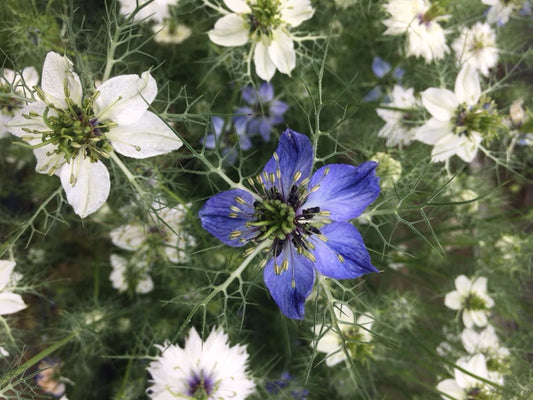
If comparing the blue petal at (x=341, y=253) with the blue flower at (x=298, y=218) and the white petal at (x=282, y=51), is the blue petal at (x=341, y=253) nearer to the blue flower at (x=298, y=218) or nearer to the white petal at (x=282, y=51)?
the blue flower at (x=298, y=218)

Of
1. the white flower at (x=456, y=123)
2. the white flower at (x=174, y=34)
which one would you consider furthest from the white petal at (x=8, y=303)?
the white flower at (x=456, y=123)

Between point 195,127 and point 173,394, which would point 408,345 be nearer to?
point 173,394

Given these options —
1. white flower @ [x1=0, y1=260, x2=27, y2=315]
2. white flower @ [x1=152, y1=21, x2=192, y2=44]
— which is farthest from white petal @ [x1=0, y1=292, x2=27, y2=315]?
white flower @ [x1=152, y1=21, x2=192, y2=44]

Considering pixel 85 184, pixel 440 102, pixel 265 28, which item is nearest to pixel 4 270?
pixel 85 184

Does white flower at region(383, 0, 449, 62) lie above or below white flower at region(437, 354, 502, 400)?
above

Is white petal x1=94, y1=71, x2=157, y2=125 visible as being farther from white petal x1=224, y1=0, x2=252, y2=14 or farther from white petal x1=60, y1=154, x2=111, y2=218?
white petal x1=224, y1=0, x2=252, y2=14

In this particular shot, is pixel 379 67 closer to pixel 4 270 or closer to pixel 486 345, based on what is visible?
pixel 486 345
